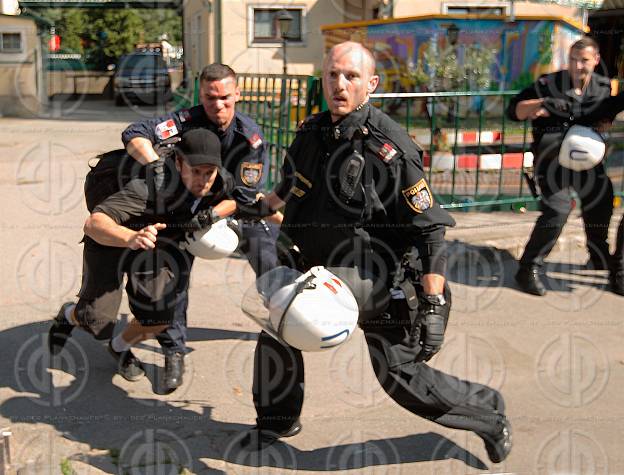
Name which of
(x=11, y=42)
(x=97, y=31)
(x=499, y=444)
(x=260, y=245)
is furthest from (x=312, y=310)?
(x=97, y=31)

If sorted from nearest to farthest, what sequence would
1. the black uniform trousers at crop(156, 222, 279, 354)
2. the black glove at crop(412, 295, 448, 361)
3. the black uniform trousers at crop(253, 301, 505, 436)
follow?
the black glove at crop(412, 295, 448, 361) < the black uniform trousers at crop(253, 301, 505, 436) < the black uniform trousers at crop(156, 222, 279, 354)

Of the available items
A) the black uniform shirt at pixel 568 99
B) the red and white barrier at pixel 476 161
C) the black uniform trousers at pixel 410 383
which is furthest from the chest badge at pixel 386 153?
the red and white barrier at pixel 476 161

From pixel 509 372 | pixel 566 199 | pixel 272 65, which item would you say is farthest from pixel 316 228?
pixel 272 65

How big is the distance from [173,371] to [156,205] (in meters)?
0.93

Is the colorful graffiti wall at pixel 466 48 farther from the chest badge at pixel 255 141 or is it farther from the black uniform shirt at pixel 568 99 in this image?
the chest badge at pixel 255 141

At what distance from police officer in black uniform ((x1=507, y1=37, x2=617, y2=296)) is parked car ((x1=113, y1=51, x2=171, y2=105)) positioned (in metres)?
20.5

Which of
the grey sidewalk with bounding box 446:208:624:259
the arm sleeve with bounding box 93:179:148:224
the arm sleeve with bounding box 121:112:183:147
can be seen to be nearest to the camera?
the arm sleeve with bounding box 93:179:148:224

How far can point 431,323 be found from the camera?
11.0 feet

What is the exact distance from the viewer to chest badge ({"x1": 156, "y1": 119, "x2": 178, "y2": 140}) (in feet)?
15.6

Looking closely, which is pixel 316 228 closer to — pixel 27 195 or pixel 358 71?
pixel 358 71

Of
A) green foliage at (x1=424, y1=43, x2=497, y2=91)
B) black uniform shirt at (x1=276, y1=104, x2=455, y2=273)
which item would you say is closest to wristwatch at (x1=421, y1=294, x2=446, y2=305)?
black uniform shirt at (x1=276, y1=104, x2=455, y2=273)

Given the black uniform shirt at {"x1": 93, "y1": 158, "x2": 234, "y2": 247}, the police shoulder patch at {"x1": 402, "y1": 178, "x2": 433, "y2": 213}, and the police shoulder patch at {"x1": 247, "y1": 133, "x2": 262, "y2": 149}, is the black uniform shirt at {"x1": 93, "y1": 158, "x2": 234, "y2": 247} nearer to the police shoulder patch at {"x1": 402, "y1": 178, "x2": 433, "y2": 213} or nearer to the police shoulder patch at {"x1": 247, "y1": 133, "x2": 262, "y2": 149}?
the police shoulder patch at {"x1": 247, "y1": 133, "x2": 262, "y2": 149}

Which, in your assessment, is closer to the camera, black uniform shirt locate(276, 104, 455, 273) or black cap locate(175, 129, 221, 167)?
black uniform shirt locate(276, 104, 455, 273)

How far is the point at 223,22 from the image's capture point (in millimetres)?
23984
